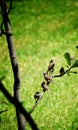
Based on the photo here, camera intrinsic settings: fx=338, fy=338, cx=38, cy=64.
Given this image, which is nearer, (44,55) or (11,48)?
(11,48)

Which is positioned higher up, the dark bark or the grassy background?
the dark bark

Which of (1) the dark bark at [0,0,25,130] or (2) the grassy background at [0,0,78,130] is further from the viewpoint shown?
(2) the grassy background at [0,0,78,130]

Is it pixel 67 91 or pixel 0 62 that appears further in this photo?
pixel 0 62

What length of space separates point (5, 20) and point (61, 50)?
19.2 feet

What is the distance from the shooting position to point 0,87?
168cm

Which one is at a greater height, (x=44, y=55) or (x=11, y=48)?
(x=11, y=48)

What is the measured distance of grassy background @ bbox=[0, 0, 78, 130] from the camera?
5.08m

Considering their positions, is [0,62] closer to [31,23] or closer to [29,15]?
[31,23]

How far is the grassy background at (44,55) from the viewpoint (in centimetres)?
508

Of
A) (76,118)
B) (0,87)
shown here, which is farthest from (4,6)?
(76,118)

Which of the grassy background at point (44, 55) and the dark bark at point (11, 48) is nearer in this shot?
the dark bark at point (11, 48)

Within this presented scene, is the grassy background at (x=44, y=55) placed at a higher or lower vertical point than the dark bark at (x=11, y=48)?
lower

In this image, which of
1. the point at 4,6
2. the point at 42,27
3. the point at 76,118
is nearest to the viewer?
the point at 4,6

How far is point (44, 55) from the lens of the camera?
811cm
